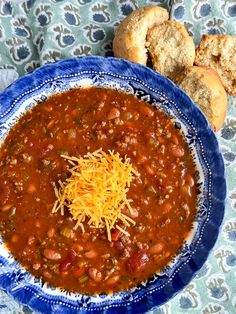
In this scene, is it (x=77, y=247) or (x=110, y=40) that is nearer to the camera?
(x=77, y=247)

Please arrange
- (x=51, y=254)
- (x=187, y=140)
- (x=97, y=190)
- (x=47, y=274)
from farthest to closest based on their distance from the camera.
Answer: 1. (x=187, y=140)
2. (x=47, y=274)
3. (x=51, y=254)
4. (x=97, y=190)

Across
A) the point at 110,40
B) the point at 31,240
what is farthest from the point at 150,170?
the point at 110,40

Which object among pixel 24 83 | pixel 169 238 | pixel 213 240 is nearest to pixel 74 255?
pixel 169 238

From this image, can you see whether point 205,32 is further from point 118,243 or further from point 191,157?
point 118,243

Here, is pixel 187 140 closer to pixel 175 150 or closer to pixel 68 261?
pixel 175 150

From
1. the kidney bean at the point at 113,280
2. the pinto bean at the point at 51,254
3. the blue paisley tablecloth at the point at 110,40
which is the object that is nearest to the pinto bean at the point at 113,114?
the blue paisley tablecloth at the point at 110,40

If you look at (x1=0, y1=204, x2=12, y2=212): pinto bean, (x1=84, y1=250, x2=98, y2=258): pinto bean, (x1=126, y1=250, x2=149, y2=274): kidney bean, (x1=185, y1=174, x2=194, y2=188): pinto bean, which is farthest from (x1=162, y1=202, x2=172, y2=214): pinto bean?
(x1=0, y1=204, x2=12, y2=212): pinto bean
